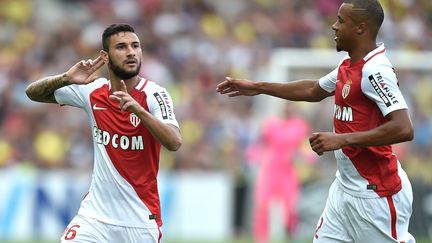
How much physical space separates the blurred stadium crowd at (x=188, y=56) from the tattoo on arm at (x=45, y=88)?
9.00 metres

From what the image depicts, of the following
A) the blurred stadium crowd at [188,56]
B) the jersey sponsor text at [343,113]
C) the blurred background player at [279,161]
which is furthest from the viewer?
the blurred stadium crowd at [188,56]

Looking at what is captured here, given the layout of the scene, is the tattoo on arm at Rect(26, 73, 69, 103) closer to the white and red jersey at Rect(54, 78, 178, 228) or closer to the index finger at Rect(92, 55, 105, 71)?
the index finger at Rect(92, 55, 105, 71)

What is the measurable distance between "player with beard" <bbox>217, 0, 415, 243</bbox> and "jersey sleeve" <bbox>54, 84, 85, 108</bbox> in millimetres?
2045

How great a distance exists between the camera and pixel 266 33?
72.2 ft

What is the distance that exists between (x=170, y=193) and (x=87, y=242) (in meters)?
9.28

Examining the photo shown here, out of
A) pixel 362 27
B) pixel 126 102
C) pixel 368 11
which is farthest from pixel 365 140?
pixel 126 102

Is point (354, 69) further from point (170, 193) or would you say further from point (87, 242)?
point (170, 193)

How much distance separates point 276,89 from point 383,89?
1369 mm

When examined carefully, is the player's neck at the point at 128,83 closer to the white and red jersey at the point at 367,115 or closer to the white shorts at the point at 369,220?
the white and red jersey at the point at 367,115

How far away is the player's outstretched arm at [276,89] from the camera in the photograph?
895 centimetres

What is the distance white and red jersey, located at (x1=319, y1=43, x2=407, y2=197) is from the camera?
7930 mm

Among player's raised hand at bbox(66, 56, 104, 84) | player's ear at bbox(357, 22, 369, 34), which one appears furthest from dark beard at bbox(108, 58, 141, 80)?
player's ear at bbox(357, 22, 369, 34)

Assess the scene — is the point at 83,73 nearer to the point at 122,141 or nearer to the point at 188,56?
the point at 122,141

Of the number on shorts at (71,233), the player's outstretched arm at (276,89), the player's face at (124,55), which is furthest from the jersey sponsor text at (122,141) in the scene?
the player's outstretched arm at (276,89)
